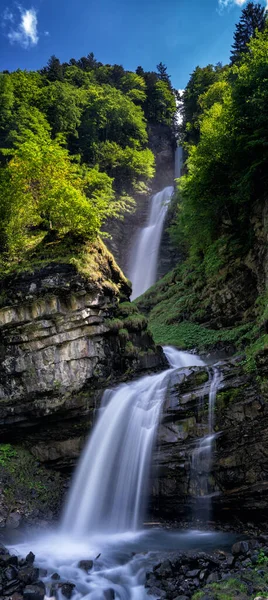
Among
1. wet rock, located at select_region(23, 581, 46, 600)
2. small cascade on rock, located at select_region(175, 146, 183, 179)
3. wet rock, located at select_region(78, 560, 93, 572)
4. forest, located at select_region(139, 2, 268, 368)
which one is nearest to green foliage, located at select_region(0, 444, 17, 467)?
wet rock, located at select_region(78, 560, 93, 572)

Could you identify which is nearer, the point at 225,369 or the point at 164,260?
the point at 225,369

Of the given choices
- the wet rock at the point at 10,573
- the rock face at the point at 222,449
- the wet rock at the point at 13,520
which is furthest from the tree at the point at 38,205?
the wet rock at the point at 10,573

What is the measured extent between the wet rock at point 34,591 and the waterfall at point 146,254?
78.7 feet

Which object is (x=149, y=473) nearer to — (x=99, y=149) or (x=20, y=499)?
(x=20, y=499)

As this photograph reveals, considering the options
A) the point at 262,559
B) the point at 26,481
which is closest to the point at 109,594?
Result: the point at 262,559

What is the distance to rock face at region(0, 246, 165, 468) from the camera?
11.9 meters

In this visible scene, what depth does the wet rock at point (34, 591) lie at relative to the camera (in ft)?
20.1

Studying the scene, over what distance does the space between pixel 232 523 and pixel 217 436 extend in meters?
2.04

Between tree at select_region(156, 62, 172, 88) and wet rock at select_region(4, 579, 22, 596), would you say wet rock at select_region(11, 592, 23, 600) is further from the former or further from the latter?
tree at select_region(156, 62, 172, 88)

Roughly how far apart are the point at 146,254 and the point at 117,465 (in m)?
23.1

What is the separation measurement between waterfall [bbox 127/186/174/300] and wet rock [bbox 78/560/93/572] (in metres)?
22.9

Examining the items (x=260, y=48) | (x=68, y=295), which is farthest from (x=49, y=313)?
(x=260, y=48)

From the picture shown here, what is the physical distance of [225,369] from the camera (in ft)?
36.1

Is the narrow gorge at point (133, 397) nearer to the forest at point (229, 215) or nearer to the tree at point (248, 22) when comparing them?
the forest at point (229, 215)
